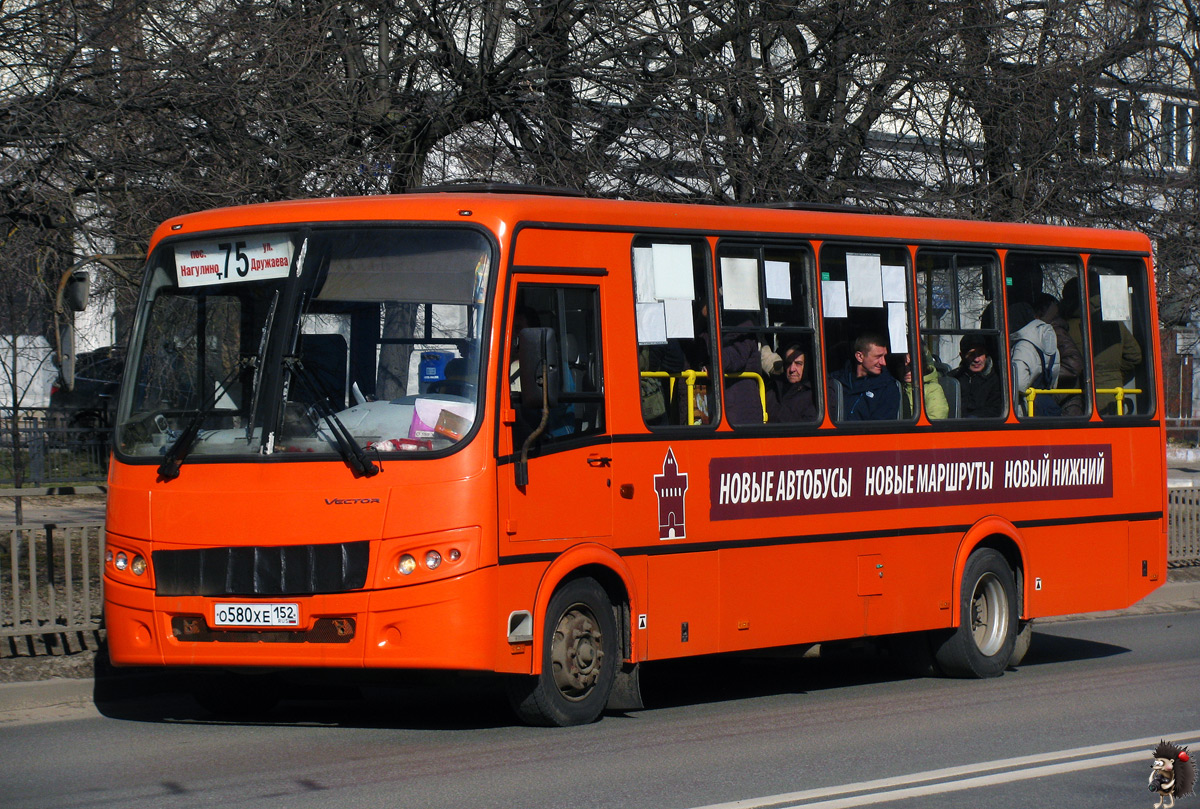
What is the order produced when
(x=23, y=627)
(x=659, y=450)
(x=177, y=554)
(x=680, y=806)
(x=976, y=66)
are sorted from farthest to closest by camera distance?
(x=976, y=66) < (x=23, y=627) < (x=659, y=450) < (x=177, y=554) < (x=680, y=806)

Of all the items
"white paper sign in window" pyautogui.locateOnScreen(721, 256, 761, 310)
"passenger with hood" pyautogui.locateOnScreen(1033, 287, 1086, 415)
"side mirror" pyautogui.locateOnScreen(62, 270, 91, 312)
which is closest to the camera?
"white paper sign in window" pyautogui.locateOnScreen(721, 256, 761, 310)

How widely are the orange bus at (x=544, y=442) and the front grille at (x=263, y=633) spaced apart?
2 cm

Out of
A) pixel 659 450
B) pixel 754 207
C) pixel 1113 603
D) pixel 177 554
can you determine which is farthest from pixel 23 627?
pixel 1113 603

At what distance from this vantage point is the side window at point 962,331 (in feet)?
38.0

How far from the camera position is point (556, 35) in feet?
49.1

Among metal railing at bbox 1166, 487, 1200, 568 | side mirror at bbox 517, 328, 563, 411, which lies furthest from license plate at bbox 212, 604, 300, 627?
metal railing at bbox 1166, 487, 1200, 568

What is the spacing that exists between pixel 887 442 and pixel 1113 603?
114 inches

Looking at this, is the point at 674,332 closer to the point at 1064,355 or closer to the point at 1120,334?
the point at 1064,355

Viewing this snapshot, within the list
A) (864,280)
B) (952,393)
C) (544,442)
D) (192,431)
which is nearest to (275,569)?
(192,431)

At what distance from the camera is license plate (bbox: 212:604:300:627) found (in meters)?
8.46

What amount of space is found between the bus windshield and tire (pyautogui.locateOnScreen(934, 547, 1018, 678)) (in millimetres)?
4623

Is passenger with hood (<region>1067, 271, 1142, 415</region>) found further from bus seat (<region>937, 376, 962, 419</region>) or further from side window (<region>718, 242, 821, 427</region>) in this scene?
side window (<region>718, 242, 821, 427</region>)

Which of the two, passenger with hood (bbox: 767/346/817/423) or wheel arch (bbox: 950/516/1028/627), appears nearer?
passenger with hood (bbox: 767/346/817/423)

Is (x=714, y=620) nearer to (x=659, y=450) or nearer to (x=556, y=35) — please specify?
(x=659, y=450)
